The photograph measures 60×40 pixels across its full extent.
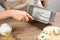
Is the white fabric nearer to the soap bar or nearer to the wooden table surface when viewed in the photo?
the wooden table surface

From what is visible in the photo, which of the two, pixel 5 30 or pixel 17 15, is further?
pixel 17 15

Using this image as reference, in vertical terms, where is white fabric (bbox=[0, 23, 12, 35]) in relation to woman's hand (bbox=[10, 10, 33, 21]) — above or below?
below

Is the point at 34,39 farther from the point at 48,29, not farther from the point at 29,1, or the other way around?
the point at 29,1

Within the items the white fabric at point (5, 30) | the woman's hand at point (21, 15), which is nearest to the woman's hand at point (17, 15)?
the woman's hand at point (21, 15)

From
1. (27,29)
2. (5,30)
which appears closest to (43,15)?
(27,29)

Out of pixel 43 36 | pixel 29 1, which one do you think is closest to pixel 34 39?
pixel 43 36

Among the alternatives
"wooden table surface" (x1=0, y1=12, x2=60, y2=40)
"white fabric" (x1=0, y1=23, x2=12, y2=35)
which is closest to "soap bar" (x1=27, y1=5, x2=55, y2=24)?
"wooden table surface" (x1=0, y1=12, x2=60, y2=40)

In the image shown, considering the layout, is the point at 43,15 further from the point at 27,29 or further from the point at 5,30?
the point at 5,30

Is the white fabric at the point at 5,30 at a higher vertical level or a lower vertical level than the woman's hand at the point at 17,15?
lower

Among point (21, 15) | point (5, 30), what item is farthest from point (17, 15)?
point (5, 30)

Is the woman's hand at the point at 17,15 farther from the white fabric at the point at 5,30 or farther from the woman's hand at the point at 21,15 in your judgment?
the white fabric at the point at 5,30

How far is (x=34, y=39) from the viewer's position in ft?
2.43

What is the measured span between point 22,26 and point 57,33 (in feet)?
A: 0.91

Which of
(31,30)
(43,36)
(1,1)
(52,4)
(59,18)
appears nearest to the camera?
(43,36)
